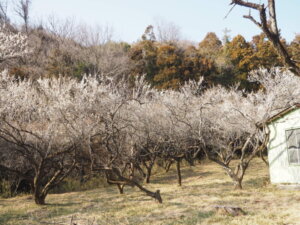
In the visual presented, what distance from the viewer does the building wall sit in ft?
31.7

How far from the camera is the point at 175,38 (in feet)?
111

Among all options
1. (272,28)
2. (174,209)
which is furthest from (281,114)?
(272,28)

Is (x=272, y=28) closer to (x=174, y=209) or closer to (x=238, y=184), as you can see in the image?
(x=174, y=209)

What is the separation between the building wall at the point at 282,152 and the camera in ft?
31.7

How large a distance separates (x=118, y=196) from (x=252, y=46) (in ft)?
70.8

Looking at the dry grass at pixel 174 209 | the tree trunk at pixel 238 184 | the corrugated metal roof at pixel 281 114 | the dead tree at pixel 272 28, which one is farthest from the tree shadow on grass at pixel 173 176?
the dead tree at pixel 272 28

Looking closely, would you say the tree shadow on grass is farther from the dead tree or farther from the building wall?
the dead tree

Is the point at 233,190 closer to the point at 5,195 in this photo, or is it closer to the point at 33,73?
the point at 5,195

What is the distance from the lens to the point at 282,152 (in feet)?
33.0

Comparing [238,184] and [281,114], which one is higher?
[281,114]

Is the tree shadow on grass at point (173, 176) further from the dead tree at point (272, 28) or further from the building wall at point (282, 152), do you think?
the dead tree at point (272, 28)

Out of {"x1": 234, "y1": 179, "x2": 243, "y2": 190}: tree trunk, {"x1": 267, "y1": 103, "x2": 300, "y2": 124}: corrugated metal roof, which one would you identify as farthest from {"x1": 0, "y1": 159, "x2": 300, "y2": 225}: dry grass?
{"x1": 267, "y1": 103, "x2": 300, "y2": 124}: corrugated metal roof

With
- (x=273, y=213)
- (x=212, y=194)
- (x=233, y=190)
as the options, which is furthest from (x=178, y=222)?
(x=233, y=190)

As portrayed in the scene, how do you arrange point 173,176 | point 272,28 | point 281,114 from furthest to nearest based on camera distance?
point 173,176
point 281,114
point 272,28
